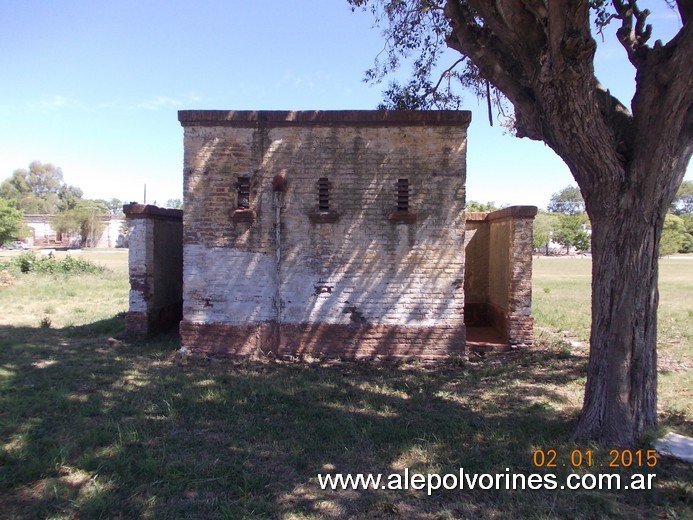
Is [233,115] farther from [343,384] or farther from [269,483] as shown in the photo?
[269,483]

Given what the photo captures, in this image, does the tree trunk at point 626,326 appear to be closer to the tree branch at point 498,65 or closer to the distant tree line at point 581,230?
the tree branch at point 498,65

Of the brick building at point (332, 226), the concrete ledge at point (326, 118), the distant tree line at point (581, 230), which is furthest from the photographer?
the distant tree line at point (581, 230)

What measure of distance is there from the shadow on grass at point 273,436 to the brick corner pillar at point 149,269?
4.81 feet

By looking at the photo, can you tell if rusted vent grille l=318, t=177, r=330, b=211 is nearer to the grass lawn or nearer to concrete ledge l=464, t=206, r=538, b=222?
the grass lawn

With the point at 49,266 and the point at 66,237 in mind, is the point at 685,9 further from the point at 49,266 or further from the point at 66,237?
the point at 66,237

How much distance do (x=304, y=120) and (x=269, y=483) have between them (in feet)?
18.9

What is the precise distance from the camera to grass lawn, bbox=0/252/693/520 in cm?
350

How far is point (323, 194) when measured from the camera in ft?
26.0

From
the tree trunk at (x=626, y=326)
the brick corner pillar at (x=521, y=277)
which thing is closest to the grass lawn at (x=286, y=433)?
the tree trunk at (x=626, y=326)

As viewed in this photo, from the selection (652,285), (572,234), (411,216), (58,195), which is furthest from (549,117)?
(58,195)

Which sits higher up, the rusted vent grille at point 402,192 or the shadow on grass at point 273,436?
the rusted vent grille at point 402,192

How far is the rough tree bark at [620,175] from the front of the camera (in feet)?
13.7

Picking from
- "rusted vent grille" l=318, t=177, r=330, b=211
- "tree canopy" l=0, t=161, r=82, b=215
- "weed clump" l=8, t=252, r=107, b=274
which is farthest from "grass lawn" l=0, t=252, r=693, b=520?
"tree canopy" l=0, t=161, r=82, b=215

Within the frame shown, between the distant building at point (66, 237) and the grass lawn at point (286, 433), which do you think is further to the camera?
the distant building at point (66, 237)
